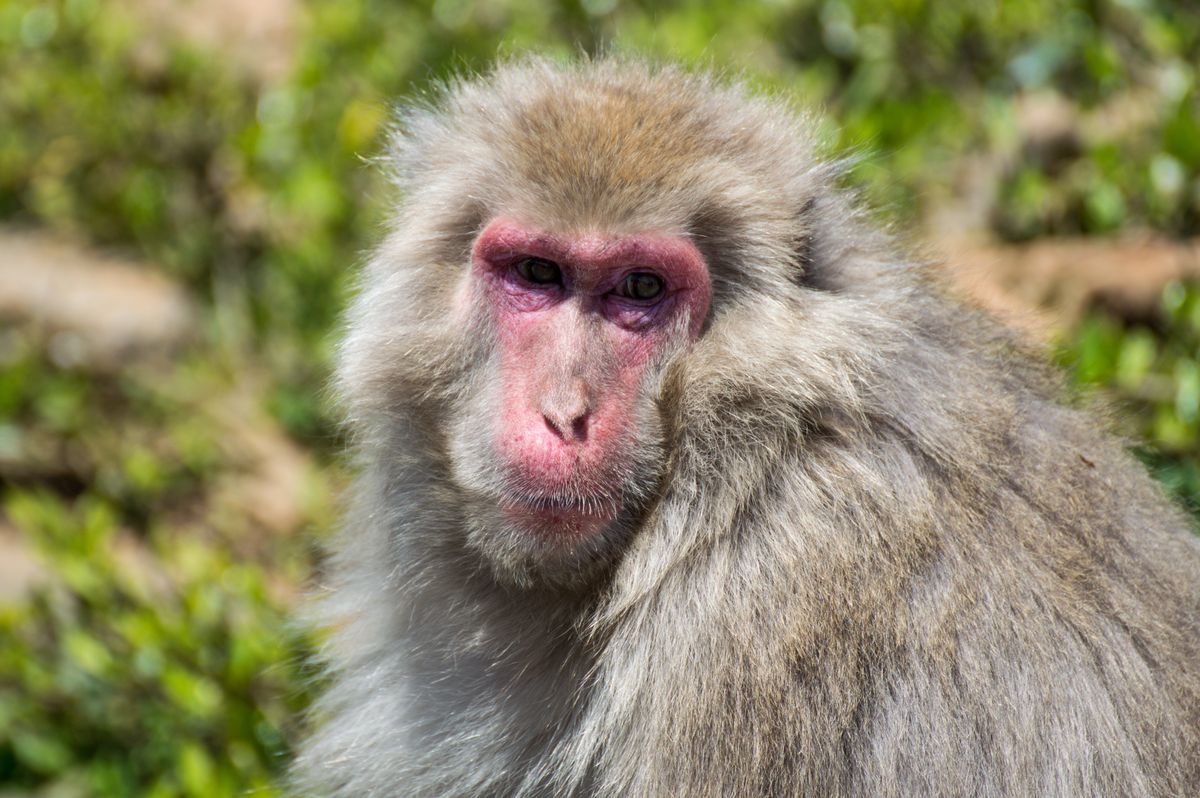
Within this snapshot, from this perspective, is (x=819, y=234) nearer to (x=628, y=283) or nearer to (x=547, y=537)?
(x=628, y=283)

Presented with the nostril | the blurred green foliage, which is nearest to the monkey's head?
the nostril

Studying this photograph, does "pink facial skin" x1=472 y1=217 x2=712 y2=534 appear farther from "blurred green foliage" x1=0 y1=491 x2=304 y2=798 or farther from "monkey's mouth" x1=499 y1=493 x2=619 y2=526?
"blurred green foliage" x1=0 y1=491 x2=304 y2=798

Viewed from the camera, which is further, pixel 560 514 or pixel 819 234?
pixel 819 234

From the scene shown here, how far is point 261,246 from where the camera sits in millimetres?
6688

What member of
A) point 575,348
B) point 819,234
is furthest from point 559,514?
point 819,234

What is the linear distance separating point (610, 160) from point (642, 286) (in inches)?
11.4

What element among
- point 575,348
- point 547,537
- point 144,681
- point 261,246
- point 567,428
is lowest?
point 144,681

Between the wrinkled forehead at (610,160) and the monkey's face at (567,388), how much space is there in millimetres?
60

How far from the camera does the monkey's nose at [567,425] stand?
9.06 ft

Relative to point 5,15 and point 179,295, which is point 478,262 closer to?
point 179,295

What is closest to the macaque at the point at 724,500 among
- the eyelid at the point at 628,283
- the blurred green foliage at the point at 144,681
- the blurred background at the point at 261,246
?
the eyelid at the point at 628,283

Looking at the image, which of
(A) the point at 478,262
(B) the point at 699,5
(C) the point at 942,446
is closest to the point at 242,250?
(B) the point at 699,5

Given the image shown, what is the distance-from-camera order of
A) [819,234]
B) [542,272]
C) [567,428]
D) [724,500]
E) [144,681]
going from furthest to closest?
1. [144,681]
2. [819,234]
3. [542,272]
4. [724,500]
5. [567,428]

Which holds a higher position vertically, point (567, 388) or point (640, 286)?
point (640, 286)
